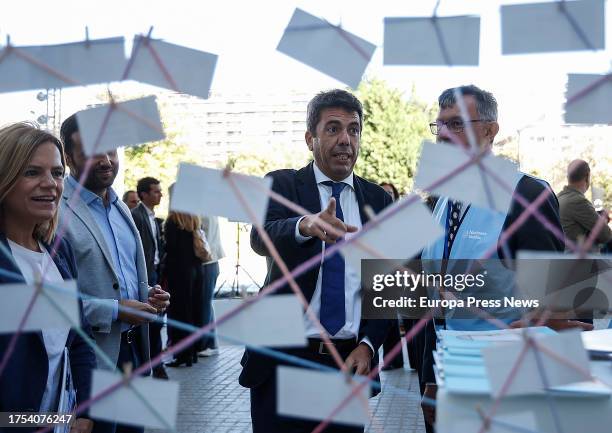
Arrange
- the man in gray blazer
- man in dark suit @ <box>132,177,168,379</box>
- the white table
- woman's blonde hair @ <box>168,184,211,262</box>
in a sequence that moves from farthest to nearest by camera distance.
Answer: woman's blonde hair @ <box>168,184,211,262</box>
man in dark suit @ <box>132,177,168,379</box>
the man in gray blazer
the white table

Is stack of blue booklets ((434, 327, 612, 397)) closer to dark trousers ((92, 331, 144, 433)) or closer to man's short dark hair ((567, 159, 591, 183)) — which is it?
dark trousers ((92, 331, 144, 433))

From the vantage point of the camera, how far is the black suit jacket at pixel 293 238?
213 centimetres

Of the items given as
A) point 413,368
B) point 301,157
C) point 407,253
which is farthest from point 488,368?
point 413,368

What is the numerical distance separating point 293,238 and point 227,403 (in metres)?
4.22

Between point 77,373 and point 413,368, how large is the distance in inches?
223

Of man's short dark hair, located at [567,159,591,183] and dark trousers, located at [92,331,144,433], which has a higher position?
man's short dark hair, located at [567,159,591,183]

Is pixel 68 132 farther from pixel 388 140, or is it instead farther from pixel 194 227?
pixel 388 140

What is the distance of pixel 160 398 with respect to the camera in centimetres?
91

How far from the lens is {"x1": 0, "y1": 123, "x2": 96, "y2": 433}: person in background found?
1.73m

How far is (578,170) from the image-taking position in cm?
532

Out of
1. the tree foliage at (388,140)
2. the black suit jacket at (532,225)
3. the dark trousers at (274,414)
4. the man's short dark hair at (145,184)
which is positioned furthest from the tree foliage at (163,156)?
the tree foliage at (388,140)

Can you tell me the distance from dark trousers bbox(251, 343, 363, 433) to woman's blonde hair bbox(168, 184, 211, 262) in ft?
14.6

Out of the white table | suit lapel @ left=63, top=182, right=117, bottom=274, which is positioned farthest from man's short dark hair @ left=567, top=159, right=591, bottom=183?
the white table

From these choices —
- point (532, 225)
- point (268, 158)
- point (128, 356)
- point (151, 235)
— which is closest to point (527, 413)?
point (532, 225)
